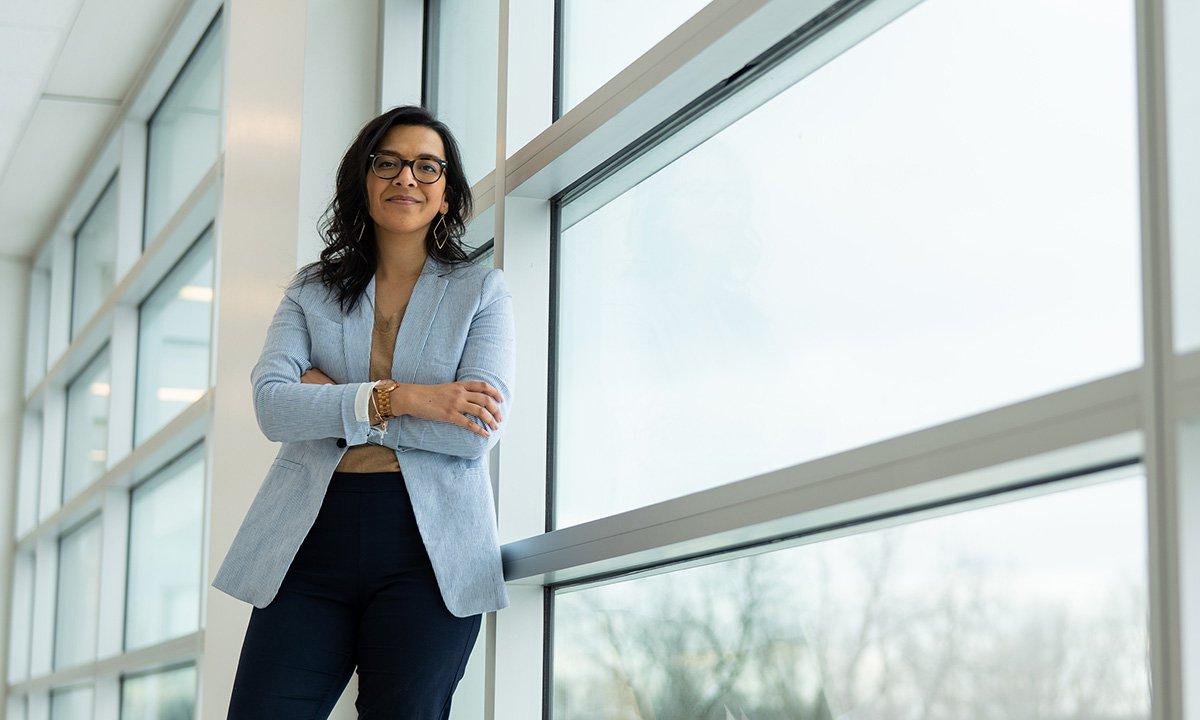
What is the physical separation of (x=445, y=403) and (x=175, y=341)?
2756 mm

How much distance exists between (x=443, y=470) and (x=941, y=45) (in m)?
0.91

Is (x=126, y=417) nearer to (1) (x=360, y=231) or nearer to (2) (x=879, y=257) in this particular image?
(1) (x=360, y=231)

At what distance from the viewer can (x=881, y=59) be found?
1.55 meters

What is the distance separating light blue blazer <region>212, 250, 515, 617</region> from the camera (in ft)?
6.22

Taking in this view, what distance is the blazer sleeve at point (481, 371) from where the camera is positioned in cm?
192

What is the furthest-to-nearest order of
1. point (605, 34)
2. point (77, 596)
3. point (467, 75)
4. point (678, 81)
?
point (77, 596) < point (467, 75) < point (605, 34) < point (678, 81)

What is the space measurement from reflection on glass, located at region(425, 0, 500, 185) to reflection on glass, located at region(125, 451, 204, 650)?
4.61ft

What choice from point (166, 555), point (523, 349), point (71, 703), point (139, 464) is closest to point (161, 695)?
point (166, 555)

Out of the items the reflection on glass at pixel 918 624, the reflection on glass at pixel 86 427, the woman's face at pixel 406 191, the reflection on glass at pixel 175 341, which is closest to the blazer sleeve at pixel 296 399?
the woman's face at pixel 406 191

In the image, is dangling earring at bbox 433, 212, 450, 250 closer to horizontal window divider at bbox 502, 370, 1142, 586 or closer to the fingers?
the fingers

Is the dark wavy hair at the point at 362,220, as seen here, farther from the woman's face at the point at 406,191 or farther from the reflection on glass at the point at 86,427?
the reflection on glass at the point at 86,427

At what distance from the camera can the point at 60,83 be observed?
4852 mm

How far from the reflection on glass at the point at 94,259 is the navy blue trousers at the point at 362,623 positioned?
11.6 ft

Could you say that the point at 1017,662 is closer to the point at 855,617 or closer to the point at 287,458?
the point at 855,617
